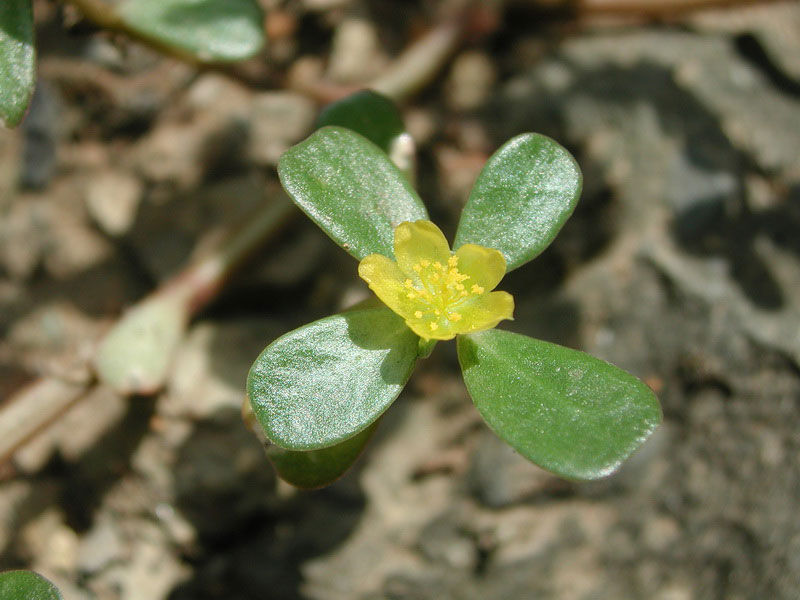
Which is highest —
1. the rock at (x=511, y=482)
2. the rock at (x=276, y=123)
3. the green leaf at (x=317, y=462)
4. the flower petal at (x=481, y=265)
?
the flower petal at (x=481, y=265)

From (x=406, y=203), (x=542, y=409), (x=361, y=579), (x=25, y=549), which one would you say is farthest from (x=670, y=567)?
(x=25, y=549)

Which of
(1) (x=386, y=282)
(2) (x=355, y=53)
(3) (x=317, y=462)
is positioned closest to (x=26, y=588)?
(3) (x=317, y=462)

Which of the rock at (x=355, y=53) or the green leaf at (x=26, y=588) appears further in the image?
the rock at (x=355, y=53)

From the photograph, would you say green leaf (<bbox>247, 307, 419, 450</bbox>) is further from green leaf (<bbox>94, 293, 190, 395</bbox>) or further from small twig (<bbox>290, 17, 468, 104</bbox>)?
small twig (<bbox>290, 17, 468, 104</bbox>)

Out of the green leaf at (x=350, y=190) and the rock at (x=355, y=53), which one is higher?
the green leaf at (x=350, y=190)

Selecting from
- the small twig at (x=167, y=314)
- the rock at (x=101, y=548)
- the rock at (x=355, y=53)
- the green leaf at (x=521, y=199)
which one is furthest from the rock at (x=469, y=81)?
the rock at (x=101, y=548)

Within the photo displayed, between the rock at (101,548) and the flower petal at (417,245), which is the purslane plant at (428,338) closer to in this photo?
the flower petal at (417,245)
